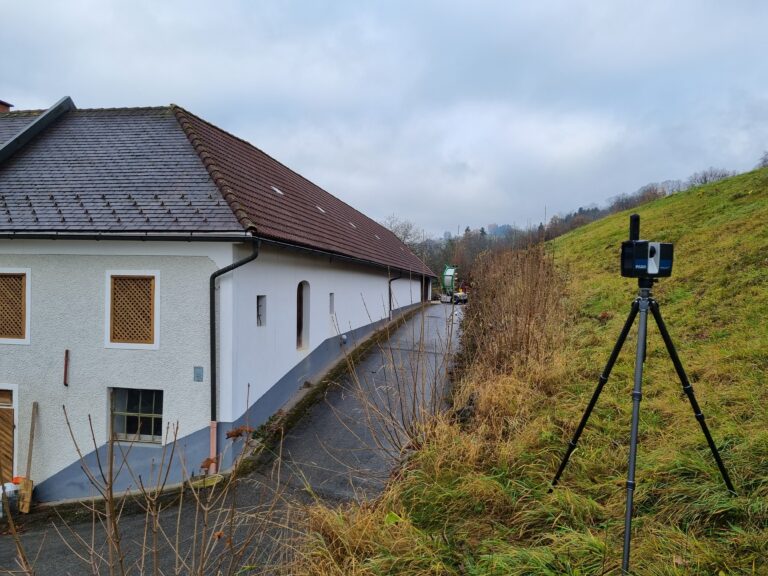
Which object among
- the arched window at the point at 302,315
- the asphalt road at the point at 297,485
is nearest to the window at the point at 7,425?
the asphalt road at the point at 297,485

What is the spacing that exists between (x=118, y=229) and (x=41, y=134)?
5.44 m

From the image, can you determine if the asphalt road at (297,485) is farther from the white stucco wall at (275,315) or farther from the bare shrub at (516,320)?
the white stucco wall at (275,315)

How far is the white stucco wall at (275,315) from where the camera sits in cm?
808

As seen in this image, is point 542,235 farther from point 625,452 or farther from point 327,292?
point 327,292

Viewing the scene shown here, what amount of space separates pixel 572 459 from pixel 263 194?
8.99 meters

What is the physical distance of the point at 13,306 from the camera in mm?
Result: 8539

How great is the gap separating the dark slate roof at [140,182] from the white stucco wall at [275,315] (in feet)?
1.98

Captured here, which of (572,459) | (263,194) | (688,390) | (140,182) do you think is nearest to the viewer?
(688,390)

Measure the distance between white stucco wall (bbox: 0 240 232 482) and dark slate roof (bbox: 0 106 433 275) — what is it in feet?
1.40

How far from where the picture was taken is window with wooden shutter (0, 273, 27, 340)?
8.48 metres

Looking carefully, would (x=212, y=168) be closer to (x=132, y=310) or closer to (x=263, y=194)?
(x=263, y=194)

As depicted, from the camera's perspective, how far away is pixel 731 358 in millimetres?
5551

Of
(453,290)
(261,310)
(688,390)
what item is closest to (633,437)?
(688,390)

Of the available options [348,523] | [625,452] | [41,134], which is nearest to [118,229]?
[41,134]
